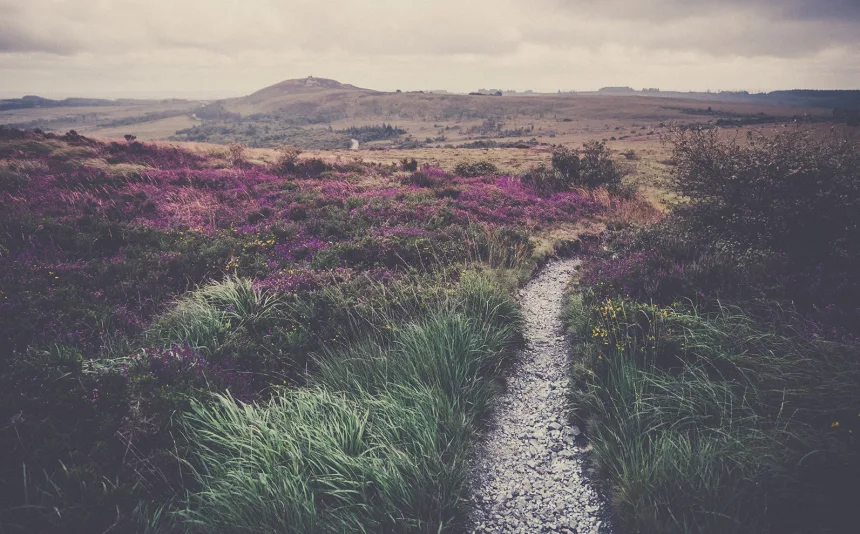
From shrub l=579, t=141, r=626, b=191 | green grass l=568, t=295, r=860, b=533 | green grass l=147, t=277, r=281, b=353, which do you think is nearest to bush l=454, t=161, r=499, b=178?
shrub l=579, t=141, r=626, b=191

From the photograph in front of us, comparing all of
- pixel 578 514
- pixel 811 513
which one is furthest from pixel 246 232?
pixel 811 513

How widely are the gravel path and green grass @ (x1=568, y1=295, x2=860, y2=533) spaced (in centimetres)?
30

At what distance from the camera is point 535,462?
439 cm

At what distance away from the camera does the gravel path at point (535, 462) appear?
373 cm

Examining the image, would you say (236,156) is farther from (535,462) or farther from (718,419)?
(718,419)

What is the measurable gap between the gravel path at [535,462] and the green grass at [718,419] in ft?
0.97

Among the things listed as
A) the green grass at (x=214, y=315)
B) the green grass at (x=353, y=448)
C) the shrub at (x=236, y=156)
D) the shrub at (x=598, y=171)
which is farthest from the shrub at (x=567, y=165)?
the shrub at (x=236, y=156)

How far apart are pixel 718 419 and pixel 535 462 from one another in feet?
6.92

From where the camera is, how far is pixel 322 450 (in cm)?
386

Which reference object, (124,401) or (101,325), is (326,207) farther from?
(124,401)

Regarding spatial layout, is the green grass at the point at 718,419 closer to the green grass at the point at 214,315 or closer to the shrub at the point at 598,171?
the green grass at the point at 214,315

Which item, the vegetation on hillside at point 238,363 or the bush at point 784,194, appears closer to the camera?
the vegetation on hillside at point 238,363

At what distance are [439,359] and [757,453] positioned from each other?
3495mm

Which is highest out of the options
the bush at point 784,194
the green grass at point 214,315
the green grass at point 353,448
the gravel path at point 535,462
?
the bush at point 784,194
